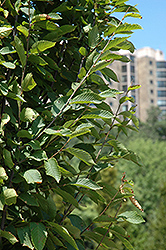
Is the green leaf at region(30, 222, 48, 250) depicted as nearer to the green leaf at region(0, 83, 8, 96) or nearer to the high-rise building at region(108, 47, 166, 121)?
the green leaf at region(0, 83, 8, 96)

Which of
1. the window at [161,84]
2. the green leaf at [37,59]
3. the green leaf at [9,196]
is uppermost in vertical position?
the green leaf at [37,59]

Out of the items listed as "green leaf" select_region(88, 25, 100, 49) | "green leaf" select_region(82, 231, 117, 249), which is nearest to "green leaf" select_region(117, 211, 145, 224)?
"green leaf" select_region(82, 231, 117, 249)

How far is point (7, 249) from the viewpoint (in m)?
1.03

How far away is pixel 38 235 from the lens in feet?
2.86

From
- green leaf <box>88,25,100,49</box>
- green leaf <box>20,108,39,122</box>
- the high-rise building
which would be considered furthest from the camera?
the high-rise building

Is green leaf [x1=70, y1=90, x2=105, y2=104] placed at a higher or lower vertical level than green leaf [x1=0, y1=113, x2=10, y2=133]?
higher

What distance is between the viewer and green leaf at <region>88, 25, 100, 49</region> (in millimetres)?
1053

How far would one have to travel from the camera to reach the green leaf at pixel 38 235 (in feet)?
2.77

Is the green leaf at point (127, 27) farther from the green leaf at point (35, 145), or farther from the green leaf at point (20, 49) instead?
the green leaf at point (35, 145)

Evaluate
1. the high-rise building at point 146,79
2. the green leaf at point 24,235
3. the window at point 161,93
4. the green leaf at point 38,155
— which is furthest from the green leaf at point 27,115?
the window at point 161,93

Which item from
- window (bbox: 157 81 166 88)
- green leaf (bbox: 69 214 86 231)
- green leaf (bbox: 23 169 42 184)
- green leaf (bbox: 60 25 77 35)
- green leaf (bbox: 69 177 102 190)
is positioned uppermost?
green leaf (bbox: 60 25 77 35)

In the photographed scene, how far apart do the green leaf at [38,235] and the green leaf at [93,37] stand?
2.17 ft

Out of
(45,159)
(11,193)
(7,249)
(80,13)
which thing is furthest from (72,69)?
(7,249)

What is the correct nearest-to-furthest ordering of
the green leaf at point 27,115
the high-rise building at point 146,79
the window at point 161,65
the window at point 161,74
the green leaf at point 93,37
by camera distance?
the green leaf at point 27,115
the green leaf at point 93,37
the high-rise building at point 146,79
the window at point 161,65
the window at point 161,74
